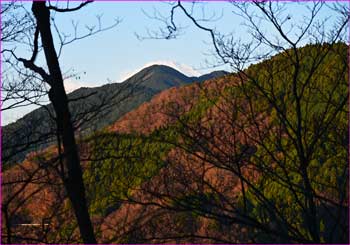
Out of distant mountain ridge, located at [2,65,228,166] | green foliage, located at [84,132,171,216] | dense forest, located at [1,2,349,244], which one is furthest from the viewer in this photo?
distant mountain ridge, located at [2,65,228,166]

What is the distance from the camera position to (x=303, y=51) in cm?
513

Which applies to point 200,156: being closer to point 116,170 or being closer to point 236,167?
point 236,167

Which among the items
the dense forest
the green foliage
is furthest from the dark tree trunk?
the green foliage

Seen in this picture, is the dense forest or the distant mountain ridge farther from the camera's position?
the distant mountain ridge

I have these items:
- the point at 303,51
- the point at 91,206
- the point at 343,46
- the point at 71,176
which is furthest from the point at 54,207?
the point at 343,46

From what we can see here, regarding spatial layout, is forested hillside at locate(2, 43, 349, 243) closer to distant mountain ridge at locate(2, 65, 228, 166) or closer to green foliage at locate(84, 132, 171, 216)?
green foliage at locate(84, 132, 171, 216)

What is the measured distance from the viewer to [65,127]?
4062 millimetres

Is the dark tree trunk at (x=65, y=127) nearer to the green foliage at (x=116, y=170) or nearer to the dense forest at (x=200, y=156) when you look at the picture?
the dense forest at (x=200, y=156)

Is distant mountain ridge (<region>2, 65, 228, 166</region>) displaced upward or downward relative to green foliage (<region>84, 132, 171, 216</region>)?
upward

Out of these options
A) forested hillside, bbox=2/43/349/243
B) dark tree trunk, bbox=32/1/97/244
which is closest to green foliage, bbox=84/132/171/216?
forested hillside, bbox=2/43/349/243

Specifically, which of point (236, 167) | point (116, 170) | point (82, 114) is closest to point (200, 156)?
point (236, 167)

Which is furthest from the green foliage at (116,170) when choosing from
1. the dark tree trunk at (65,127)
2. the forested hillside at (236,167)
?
the dark tree trunk at (65,127)

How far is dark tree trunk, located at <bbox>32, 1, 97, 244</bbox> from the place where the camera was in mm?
3924

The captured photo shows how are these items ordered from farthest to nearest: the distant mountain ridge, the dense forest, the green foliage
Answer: the distant mountain ridge < the green foliage < the dense forest
